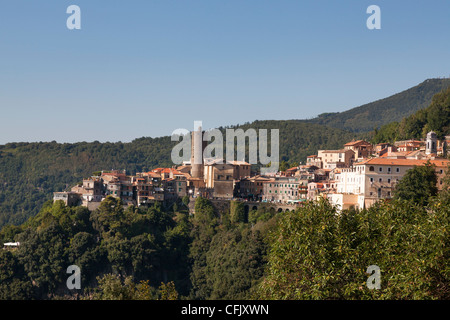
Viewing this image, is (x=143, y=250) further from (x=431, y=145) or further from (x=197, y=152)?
(x=431, y=145)

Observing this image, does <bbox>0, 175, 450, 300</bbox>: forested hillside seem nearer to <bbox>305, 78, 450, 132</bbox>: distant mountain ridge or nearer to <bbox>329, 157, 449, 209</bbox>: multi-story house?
<bbox>329, 157, 449, 209</bbox>: multi-story house

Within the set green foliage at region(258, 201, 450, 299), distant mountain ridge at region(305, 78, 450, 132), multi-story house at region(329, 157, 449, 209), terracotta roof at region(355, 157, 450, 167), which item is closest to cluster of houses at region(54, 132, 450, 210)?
terracotta roof at region(355, 157, 450, 167)

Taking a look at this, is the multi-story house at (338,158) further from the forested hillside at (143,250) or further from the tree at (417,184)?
the tree at (417,184)

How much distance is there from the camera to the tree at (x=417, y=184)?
1772 inches

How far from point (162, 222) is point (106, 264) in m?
6.33

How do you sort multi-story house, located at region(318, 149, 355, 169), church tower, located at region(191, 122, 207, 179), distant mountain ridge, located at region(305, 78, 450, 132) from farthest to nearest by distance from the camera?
distant mountain ridge, located at region(305, 78, 450, 132) → church tower, located at region(191, 122, 207, 179) → multi-story house, located at region(318, 149, 355, 169)

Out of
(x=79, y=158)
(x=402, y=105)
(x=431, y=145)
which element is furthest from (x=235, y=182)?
(x=402, y=105)

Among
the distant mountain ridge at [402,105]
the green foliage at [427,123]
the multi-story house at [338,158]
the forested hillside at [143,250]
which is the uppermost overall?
the distant mountain ridge at [402,105]

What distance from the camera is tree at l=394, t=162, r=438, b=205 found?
4500cm

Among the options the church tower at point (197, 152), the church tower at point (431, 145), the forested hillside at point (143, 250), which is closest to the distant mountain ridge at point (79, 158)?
the church tower at point (197, 152)

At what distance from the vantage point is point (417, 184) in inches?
1794

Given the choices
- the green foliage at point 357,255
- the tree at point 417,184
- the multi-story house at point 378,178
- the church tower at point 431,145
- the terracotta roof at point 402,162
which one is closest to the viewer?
the green foliage at point 357,255
